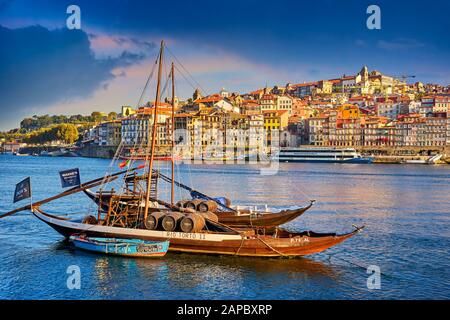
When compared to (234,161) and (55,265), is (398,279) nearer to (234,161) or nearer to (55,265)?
(55,265)

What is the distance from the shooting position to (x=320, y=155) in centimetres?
10819

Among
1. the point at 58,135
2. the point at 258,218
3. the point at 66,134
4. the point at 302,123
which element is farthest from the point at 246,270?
the point at 58,135

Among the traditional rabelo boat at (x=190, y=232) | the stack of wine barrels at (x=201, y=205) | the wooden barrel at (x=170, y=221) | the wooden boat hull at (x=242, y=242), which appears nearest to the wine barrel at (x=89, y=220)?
the traditional rabelo boat at (x=190, y=232)

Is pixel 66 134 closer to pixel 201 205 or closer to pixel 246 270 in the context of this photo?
pixel 201 205

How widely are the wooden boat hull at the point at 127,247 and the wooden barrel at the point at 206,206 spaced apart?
209 inches

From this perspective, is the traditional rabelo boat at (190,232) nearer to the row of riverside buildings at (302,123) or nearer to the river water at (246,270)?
the river water at (246,270)

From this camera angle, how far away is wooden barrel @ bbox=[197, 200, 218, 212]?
24.4m

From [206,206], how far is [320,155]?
282ft

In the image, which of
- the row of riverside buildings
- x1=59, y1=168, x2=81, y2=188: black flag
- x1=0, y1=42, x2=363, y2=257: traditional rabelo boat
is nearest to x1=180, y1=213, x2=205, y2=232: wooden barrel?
x1=0, y1=42, x2=363, y2=257: traditional rabelo boat

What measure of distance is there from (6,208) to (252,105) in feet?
363

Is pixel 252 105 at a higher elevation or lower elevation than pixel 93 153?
higher
